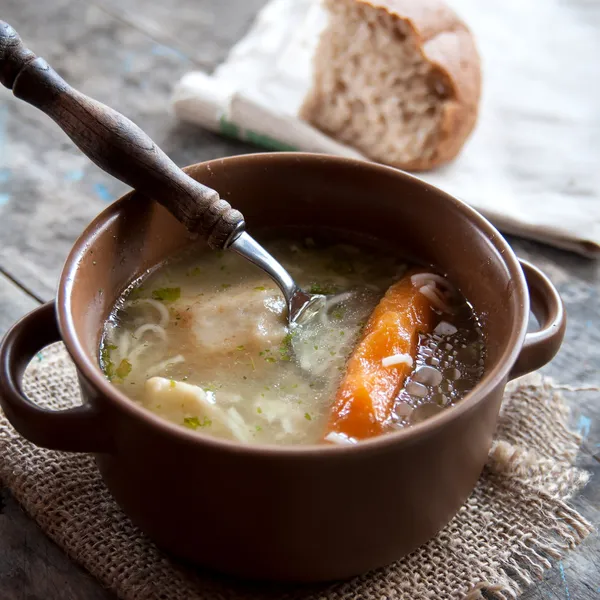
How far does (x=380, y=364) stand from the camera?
53.4 inches

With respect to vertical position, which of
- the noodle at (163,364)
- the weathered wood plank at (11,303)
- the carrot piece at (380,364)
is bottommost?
the weathered wood plank at (11,303)

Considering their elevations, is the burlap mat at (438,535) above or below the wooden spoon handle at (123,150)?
below

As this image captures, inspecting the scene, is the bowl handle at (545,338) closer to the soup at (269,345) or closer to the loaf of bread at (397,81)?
the soup at (269,345)

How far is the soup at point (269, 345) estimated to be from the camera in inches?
50.4

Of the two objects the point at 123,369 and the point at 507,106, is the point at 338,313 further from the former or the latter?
the point at 507,106

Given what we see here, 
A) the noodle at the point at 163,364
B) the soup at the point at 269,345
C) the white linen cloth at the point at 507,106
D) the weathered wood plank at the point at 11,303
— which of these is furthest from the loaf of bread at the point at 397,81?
the noodle at the point at 163,364

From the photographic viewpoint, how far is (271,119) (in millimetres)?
2305

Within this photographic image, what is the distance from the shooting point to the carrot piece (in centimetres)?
125

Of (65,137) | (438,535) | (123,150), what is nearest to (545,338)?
(438,535)

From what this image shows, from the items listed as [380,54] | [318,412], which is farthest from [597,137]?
[318,412]

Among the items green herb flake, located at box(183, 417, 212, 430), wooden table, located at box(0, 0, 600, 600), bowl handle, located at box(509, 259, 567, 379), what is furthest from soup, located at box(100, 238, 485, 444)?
wooden table, located at box(0, 0, 600, 600)

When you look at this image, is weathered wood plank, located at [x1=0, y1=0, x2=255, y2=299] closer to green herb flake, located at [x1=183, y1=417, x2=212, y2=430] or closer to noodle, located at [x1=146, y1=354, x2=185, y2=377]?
noodle, located at [x1=146, y1=354, x2=185, y2=377]

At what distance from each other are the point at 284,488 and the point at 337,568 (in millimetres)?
204

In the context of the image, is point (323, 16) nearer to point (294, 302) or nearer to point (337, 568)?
point (294, 302)
